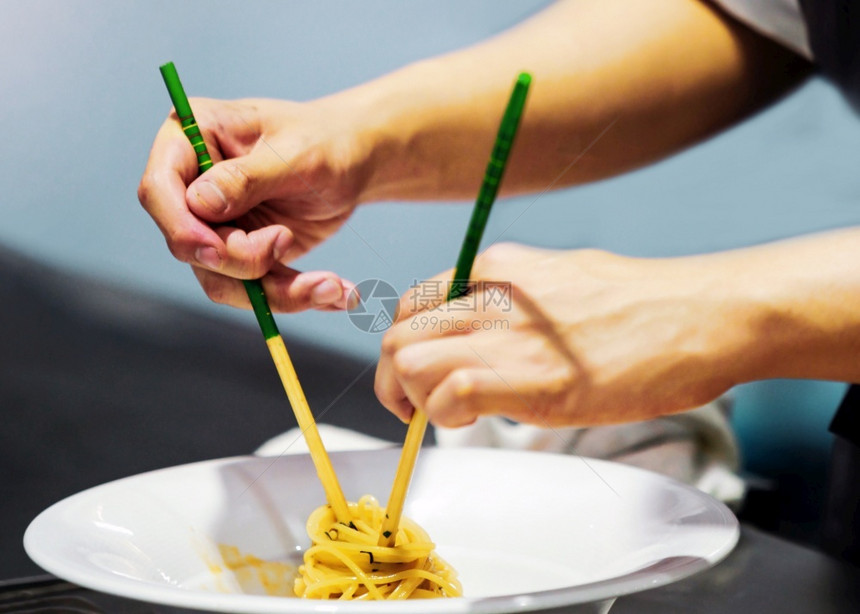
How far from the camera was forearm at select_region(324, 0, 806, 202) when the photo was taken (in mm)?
803

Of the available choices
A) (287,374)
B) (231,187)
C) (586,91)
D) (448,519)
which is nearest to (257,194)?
(231,187)

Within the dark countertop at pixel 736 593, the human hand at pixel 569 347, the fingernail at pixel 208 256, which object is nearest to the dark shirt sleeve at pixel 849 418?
the dark countertop at pixel 736 593

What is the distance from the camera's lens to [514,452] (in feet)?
1.93

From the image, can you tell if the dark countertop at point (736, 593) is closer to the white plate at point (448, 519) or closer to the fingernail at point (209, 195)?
the white plate at point (448, 519)

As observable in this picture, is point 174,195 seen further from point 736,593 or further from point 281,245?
point 736,593

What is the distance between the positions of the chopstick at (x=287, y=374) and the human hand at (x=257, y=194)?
21mm

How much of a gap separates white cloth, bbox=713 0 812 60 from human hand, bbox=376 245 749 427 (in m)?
0.46

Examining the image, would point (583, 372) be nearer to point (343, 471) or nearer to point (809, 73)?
point (343, 471)

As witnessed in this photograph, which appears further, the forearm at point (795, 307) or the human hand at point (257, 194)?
the human hand at point (257, 194)

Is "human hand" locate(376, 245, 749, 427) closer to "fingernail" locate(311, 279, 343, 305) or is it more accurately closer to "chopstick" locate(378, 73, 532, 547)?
"chopstick" locate(378, 73, 532, 547)

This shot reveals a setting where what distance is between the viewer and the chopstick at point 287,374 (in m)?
0.52

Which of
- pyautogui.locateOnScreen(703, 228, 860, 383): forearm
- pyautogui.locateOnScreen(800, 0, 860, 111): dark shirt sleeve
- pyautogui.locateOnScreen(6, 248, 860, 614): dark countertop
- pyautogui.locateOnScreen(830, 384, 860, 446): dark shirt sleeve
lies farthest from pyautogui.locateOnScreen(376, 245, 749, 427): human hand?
pyautogui.locateOnScreen(6, 248, 860, 614): dark countertop

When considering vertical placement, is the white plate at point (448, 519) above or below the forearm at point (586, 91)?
below

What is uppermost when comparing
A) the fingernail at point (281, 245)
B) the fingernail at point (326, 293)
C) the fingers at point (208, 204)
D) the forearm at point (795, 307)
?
the fingers at point (208, 204)
